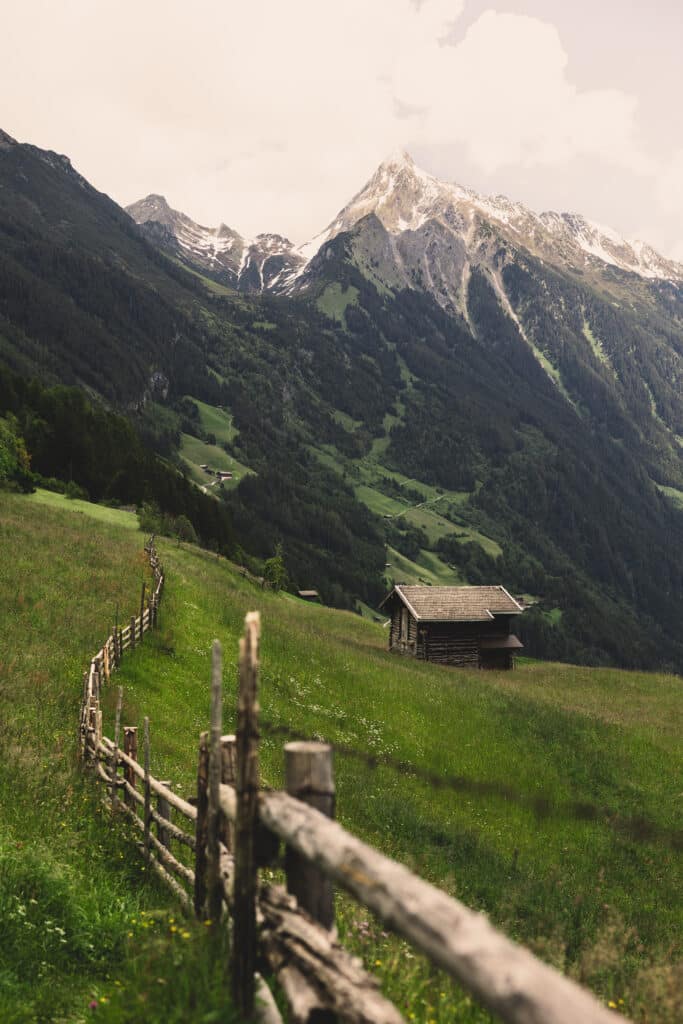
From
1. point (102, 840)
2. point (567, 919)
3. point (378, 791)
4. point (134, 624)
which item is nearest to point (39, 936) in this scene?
point (102, 840)

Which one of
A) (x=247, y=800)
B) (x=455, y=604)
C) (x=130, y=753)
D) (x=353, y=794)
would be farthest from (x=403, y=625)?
(x=247, y=800)

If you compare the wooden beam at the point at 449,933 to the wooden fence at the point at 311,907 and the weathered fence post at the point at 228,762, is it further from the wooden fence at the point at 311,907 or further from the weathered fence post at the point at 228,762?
the weathered fence post at the point at 228,762

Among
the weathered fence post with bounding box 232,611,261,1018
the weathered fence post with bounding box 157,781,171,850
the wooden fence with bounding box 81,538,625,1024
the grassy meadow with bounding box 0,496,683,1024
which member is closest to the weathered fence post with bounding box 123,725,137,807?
the grassy meadow with bounding box 0,496,683,1024

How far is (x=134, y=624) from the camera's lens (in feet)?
77.2

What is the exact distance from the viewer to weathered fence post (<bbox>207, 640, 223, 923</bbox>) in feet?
18.7

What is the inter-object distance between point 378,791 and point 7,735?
11612 mm

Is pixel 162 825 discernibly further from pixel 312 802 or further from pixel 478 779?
pixel 478 779

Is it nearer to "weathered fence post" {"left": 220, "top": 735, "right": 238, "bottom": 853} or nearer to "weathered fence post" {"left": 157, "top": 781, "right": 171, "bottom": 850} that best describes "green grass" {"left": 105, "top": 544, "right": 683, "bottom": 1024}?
"weathered fence post" {"left": 220, "top": 735, "right": 238, "bottom": 853}

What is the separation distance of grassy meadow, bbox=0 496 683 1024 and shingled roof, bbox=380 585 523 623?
808 cm

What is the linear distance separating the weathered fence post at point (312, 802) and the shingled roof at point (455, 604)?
46698mm

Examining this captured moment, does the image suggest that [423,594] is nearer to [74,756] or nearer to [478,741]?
[478,741]

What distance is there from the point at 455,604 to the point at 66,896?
47.9 m

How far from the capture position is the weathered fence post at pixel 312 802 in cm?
447

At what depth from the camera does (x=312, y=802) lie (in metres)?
4.55
